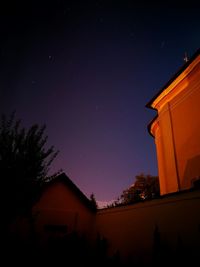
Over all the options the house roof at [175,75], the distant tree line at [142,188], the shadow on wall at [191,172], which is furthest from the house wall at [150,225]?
the distant tree line at [142,188]

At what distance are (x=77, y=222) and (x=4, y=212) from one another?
4.25m

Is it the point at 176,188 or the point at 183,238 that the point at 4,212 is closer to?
the point at 183,238

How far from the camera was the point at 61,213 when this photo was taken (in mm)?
10898

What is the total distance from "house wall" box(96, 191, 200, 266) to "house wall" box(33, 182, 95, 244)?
4.34 feet

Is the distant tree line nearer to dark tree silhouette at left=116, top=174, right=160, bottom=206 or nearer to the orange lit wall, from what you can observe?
dark tree silhouette at left=116, top=174, right=160, bottom=206

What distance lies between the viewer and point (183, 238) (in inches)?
230

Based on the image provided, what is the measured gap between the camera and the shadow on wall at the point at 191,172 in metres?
8.91

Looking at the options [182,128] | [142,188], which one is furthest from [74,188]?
[142,188]

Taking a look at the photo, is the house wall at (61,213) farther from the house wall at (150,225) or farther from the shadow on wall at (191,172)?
the shadow on wall at (191,172)

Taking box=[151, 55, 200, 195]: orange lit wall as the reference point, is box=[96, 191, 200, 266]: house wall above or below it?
below

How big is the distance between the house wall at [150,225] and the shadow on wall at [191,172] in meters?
2.64

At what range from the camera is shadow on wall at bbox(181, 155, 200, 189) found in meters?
8.91

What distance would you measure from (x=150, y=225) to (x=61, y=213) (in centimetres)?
519

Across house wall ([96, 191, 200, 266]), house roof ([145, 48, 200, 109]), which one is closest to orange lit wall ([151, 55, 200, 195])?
house roof ([145, 48, 200, 109])
